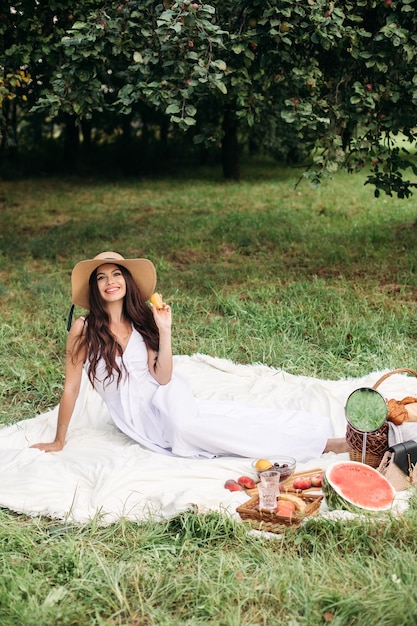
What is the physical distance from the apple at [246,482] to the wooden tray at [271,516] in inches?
10.4

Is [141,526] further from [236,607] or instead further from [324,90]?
[324,90]

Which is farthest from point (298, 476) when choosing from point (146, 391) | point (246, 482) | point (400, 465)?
point (146, 391)

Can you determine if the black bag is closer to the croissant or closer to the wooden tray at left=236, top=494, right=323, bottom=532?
the croissant

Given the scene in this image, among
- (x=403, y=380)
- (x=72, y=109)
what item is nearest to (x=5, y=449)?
(x=403, y=380)

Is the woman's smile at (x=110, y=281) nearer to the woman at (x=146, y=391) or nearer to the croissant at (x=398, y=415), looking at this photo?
the woman at (x=146, y=391)

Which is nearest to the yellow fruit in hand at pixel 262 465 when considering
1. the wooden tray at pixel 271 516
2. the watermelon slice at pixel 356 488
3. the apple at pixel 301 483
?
the apple at pixel 301 483

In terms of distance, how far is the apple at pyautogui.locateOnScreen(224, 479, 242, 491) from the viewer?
3.88 m

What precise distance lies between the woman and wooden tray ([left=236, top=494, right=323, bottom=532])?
703mm

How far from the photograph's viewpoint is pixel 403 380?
543 cm

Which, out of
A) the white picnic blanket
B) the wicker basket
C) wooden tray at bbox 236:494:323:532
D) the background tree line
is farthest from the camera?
the background tree line

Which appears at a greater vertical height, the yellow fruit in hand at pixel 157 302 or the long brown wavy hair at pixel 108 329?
the yellow fruit in hand at pixel 157 302

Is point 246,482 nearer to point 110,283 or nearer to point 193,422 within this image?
point 193,422

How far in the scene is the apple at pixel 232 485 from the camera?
3.88m

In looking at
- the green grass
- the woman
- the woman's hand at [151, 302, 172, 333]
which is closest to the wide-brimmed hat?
the woman
